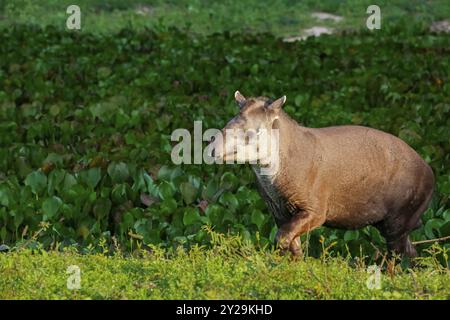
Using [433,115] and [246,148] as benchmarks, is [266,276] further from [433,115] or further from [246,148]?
[433,115]

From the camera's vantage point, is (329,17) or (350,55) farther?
(329,17)

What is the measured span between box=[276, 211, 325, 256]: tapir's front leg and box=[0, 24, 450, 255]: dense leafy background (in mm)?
Answer: 845

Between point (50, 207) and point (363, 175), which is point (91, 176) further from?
point (363, 175)

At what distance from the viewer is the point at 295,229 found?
8.97 meters

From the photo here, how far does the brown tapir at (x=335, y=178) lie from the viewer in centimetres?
891

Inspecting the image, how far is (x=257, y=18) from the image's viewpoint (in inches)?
1099

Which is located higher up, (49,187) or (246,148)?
(246,148)

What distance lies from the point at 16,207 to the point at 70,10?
15.5 m

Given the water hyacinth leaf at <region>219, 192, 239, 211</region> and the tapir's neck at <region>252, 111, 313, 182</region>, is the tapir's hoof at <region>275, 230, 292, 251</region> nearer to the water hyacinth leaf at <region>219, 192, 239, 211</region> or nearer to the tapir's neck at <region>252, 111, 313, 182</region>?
the tapir's neck at <region>252, 111, 313, 182</region>

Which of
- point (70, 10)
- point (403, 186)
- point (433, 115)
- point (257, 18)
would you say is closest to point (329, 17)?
point (257, 18)

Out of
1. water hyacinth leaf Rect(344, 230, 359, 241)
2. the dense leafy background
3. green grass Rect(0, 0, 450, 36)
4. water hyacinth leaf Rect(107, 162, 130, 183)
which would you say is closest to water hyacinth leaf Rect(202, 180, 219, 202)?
the dense leafy background

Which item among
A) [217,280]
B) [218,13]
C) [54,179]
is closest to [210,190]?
[54,179]

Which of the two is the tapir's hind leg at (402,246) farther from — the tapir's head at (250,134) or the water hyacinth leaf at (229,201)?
the water hyacinth leaf at (229,201)

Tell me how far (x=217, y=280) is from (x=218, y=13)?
20.5 metres
